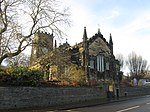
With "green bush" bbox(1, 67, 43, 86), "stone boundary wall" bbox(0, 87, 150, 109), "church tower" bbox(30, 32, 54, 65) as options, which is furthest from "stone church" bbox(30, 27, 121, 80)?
"green bush" bbox(1, 67, 43, 86)

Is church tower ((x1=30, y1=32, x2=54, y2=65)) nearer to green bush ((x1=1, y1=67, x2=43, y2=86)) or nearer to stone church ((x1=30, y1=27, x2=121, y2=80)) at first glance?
green bush ((x1=1, y1=67, x2=43, y2=86))

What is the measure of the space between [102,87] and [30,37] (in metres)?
18.8

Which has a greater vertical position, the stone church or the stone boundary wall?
the stone church

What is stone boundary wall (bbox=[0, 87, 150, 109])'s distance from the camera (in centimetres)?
2697

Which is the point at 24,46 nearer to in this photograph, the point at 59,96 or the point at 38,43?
the point at 38,43

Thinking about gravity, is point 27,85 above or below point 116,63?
below

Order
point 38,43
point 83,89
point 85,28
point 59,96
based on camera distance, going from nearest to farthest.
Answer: point 38,43, point 59,96, point 83,89, point 85,28

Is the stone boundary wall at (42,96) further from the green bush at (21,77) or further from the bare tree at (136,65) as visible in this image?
the bare tree at (136,65)

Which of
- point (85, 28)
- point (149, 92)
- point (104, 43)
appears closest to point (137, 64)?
point (149, 92)

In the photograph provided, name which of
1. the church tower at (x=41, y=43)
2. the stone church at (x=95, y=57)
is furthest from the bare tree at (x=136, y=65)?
the church tower at (x=41, y=43)

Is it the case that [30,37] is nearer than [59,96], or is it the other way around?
[30,37]

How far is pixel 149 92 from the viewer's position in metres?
68.2

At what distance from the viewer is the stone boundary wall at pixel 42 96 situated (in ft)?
88.5

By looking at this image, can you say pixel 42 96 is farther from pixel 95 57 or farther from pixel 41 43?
pixel 95 57
